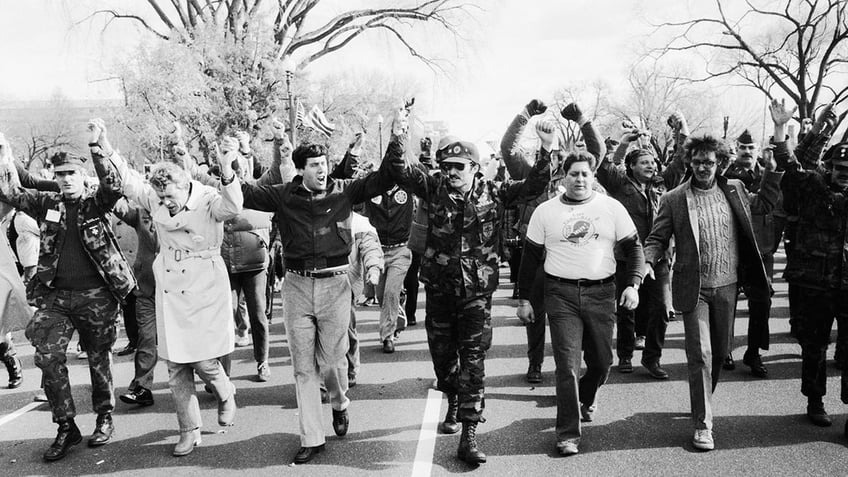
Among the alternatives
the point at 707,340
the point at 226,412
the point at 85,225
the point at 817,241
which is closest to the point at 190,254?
the point at 85,225

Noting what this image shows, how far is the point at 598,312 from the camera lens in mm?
4332

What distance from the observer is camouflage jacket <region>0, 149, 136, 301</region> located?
462cm

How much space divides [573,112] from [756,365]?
9.80 feet

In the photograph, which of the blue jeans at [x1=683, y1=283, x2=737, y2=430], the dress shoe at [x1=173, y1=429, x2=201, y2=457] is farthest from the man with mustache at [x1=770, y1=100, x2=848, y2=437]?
the dress shoe at [x1=173, y1=429, x2=201, y2=457]

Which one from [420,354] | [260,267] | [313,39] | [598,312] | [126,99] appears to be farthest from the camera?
[313,39]

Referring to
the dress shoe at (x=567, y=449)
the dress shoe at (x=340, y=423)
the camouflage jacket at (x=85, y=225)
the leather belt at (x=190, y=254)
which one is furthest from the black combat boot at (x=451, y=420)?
the camouflage jacket at (x=85, y=225)

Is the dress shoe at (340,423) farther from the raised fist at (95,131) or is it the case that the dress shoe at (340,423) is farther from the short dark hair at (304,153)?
the raised fist at (95,131)

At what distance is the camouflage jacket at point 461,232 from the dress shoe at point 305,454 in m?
1.33

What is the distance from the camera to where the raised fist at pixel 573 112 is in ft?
16.0

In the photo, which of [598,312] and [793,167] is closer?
[598,312]

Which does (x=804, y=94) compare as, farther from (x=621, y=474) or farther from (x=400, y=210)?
(x=621, y=474)

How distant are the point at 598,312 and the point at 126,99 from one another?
21.6 meters

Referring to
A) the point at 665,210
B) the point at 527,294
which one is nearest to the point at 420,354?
the point at 527,294

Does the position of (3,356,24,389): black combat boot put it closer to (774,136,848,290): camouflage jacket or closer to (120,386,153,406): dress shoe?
(120,386,153,406): dress shoe
